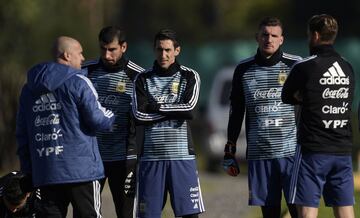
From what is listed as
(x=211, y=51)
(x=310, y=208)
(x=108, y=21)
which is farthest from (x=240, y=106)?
(x=108, y=21)

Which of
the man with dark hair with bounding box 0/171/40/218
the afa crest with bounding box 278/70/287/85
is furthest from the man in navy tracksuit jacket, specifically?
Answer: the afa crest with bounding box 278/70/287/85

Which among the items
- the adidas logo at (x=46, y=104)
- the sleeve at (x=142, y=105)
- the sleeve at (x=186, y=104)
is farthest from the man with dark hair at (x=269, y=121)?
the adidas logo at (x=46, y=104)

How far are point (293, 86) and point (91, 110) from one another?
1.84 m

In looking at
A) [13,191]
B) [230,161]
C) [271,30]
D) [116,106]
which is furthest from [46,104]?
[271,30]

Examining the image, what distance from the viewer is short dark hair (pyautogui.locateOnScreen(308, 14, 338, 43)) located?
1145 centimetres

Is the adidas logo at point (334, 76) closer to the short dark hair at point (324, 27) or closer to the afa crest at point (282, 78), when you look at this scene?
the short dark hair at point (324, 27)

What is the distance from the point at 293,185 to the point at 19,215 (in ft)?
9.87

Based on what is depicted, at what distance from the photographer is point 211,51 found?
37.4 meters

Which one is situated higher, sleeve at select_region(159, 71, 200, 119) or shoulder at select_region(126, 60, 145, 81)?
shoulder at select_region(126, 60, 145, 81)

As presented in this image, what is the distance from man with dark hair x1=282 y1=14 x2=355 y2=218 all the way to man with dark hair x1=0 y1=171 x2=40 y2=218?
2733 mm

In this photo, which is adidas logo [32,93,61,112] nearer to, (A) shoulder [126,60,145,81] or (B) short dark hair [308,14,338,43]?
(A) shoulder [126,60,145,81]

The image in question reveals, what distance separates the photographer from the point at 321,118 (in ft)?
37.9

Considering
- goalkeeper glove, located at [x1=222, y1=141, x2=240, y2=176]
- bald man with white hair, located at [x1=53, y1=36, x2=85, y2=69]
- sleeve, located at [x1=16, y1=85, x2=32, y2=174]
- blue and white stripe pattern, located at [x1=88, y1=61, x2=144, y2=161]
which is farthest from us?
blue and white stripe pattern, located at [x1=88, y1=61, x2=144, y2=161]

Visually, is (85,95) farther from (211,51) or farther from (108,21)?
(108,21)
